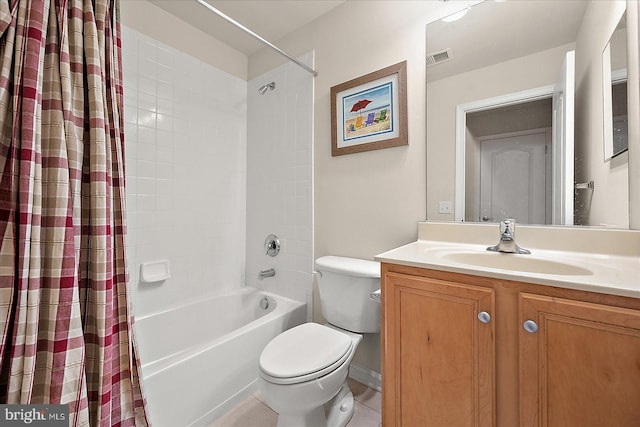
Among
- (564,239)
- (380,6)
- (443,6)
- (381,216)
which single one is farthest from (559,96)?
(380,6)

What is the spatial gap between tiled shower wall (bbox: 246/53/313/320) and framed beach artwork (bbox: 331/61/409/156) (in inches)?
10.0

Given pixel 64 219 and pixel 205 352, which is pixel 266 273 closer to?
pixel 205 352

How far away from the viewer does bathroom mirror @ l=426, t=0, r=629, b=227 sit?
1.12m

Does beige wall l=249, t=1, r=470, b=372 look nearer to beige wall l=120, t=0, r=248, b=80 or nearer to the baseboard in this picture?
the baseboard

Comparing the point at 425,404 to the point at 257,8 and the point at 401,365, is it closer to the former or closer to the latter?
the point at 401,365

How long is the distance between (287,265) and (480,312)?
1411mm

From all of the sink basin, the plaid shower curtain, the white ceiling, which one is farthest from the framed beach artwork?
the plaid shower curtain

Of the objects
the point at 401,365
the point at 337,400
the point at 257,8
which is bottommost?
the point at 337,400

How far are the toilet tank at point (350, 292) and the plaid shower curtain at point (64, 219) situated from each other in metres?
0.92

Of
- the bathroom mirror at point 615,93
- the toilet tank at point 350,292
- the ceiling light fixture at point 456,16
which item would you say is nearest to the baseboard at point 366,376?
the toilet tank at point 350,292

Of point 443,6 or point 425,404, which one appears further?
point 443,6

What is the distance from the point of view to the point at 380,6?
62.4 inches

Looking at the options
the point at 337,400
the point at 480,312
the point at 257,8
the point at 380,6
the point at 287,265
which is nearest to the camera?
the point at 480,312

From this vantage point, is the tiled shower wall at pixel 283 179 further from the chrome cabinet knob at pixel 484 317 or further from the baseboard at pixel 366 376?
the chrome cabinet knob at pixel 484 317
